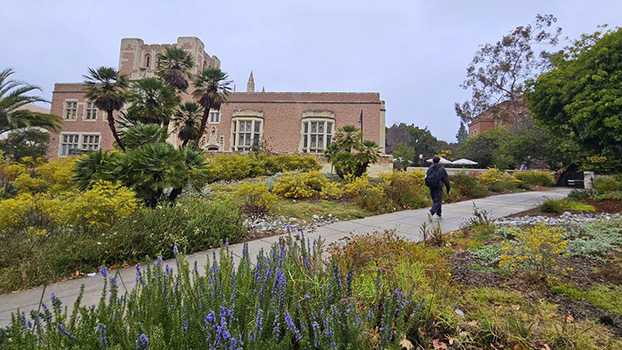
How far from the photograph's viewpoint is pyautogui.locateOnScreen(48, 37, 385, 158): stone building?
91.7 feet

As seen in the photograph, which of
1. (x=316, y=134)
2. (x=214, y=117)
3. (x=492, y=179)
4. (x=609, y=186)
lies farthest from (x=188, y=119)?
(x=609, y=186)

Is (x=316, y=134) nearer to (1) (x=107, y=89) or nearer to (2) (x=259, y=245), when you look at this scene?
(1) (x=107, y=89)

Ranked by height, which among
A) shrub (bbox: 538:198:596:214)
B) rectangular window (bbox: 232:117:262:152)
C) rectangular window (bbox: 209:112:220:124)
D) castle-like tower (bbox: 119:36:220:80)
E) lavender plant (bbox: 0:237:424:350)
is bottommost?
lavender plant (bbox: 0:237:424:350)

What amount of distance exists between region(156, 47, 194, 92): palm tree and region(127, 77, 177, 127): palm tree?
3893mm

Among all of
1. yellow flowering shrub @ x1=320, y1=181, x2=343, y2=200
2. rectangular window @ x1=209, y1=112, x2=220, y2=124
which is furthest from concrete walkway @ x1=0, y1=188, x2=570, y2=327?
rectangular window @ x1=209, y1=112, x2=220, y2=124

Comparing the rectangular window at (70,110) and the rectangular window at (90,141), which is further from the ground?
the rectangular window at (70,110)

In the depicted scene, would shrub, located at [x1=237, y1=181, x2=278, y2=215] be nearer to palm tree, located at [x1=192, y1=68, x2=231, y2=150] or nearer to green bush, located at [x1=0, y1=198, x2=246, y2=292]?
green bush, located at [x1=0, y1=198, x2=246, y2=292]

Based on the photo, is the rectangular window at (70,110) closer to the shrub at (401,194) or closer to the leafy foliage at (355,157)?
the leafy foliage at (355,157)

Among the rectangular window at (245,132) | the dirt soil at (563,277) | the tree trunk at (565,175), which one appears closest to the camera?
the dirt soil at (563,277)

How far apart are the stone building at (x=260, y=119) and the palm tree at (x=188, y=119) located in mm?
11256

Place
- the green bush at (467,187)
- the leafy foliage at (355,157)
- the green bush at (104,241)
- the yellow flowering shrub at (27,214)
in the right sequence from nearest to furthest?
1. the green bush at (104,241)
2. the yellow flowering shrub at (27,214)
3. the leafy foliage at (355,157)
4. the green bush at (467,187)

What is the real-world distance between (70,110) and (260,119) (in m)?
20.7

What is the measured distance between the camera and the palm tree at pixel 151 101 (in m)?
13.1

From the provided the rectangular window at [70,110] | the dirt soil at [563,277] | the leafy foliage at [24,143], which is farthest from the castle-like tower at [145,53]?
the dirt soil at [563,277]
